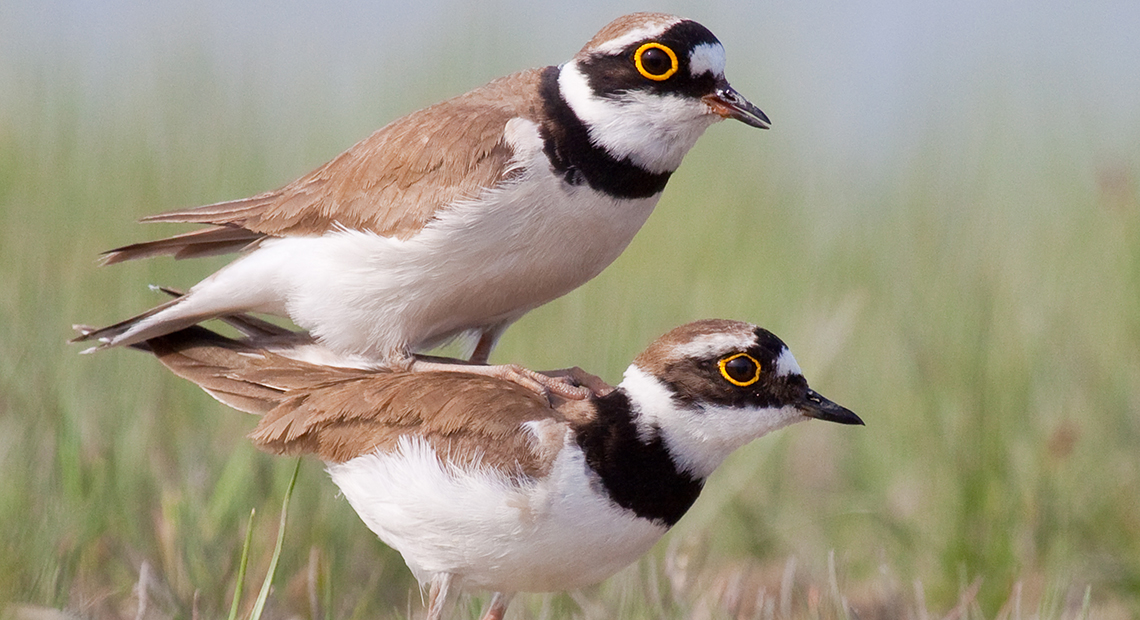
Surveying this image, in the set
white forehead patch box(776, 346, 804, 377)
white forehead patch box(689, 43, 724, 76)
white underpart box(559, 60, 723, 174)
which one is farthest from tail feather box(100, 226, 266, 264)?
white forehead patch box(776, 346, 804, 377)

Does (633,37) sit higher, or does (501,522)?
(633,37)

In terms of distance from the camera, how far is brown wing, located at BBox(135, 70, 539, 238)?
4.01 metres

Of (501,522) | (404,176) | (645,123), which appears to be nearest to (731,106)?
(645,123)

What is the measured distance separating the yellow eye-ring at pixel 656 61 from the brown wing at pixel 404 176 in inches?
15.5

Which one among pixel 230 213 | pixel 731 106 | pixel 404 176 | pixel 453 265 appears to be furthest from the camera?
pixel 230 213

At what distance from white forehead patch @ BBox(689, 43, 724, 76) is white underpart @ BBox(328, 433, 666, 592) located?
1.17 m

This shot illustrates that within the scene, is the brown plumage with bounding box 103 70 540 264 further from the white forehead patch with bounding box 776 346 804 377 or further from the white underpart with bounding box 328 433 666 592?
the white forehead patch with bounding box 776 346 804 377

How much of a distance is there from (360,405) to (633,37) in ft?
4.62

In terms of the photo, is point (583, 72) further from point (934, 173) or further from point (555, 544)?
point (934, 173)

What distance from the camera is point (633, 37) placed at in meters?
3.97

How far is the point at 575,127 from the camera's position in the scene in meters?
4.01

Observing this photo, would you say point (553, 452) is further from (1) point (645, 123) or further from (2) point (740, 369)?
(1) point (645, 123)

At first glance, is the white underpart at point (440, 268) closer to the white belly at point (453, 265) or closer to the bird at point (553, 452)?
the white belly at point (453, 265)

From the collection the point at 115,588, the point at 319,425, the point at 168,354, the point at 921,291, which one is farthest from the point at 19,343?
the point at 921,291
